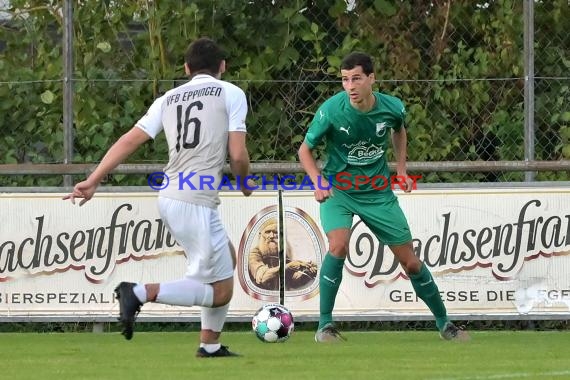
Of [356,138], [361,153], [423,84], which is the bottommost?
[361,153]

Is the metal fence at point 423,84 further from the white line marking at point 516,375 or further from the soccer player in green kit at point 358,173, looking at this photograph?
the white line marking at point 516,375

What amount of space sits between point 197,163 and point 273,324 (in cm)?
201

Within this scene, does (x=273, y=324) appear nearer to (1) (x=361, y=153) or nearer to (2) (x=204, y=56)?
(1) (x=361, y=153)

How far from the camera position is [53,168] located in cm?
1212

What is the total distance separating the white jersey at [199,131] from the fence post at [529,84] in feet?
13.8

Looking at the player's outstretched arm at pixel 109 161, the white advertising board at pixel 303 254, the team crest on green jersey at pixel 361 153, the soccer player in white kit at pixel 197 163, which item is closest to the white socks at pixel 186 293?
the soccer player in white kit at pixel 197 163

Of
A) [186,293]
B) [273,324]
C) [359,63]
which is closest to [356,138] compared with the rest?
[359,63]

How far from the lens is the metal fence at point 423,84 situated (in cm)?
1229

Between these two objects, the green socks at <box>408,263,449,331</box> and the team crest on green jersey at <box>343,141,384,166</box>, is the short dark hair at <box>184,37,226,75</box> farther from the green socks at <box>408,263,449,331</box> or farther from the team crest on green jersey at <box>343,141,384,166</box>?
the green socks at <box>408,263,449,331</box>

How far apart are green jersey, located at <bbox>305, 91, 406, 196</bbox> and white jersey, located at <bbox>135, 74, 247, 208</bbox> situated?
5.81ft

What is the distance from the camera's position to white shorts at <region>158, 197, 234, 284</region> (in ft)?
27.4

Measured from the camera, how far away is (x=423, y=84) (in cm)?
1246

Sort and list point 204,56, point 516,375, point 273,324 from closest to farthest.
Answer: point 516,375
point 204,56
point 273,324

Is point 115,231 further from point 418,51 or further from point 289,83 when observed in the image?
point 418,51
